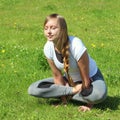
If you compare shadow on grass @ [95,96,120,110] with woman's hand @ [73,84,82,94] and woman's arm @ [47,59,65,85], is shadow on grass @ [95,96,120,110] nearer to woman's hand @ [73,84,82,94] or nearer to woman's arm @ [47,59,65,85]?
woman's hand @ [73,84,82,94]

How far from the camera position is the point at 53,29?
252 inches

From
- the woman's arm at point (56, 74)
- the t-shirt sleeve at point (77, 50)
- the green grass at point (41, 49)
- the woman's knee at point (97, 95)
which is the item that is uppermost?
the t-shirt sleeve at point (77, 50)

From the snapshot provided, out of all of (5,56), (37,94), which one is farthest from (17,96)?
(5,56)

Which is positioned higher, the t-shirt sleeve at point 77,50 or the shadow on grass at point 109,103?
the t-shirt sleeve at point 77,50

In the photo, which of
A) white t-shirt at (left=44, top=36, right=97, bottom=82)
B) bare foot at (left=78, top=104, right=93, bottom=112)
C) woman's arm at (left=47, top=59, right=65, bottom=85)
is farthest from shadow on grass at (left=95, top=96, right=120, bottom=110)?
woman's arm at (left=47, top=59, right=65, bottom=85)

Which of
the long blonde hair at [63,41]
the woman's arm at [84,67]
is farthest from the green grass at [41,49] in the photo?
the long blonde hair at [63,41]

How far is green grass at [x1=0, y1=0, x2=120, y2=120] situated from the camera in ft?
22.1

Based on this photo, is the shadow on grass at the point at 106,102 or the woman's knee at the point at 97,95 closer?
the woman's knee at the point at 97,95

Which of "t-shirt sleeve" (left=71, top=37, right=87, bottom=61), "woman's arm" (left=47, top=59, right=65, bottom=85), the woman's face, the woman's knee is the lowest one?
the woman's knee

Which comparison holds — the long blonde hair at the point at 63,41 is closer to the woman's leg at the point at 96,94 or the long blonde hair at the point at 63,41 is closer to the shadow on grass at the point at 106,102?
the woman's leg at the point at 96,94

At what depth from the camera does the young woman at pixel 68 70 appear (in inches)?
253

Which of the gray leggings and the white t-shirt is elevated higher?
Result: the white t-shirt

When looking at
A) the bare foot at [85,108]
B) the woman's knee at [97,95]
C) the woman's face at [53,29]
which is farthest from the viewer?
the bare foot at [85,108]

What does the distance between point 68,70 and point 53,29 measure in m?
0.65
